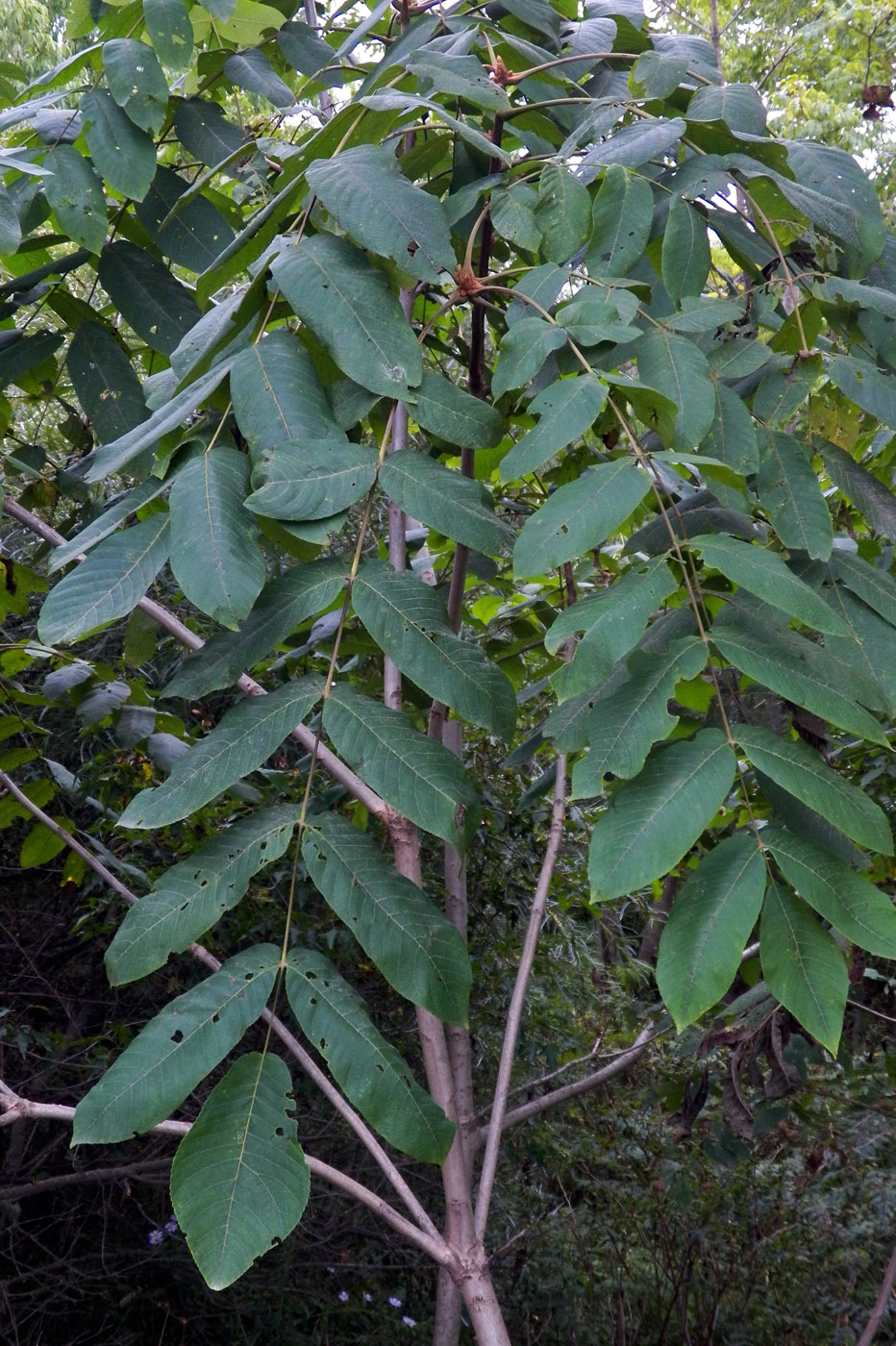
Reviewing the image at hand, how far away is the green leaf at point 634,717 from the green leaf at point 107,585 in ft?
1.62

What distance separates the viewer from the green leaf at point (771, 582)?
99 cm

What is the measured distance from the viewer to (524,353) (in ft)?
3.92

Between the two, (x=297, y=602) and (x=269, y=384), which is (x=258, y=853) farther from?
(x=269, y=384)

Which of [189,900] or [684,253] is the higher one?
[684,253]

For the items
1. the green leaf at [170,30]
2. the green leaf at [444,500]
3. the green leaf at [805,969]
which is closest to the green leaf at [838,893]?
the green leaf at [805,969]

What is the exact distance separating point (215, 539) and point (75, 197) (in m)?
0.83

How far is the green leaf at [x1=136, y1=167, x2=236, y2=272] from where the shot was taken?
1.75m

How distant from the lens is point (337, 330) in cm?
115

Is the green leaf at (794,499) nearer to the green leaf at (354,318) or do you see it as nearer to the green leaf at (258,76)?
the green leaf at (354,318)

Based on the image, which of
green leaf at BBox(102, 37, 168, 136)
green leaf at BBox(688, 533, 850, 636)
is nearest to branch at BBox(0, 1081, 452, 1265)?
green leaf at BBox(688, 533, 850, 636)

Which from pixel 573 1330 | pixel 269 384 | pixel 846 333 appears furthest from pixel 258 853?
pixel 573 1330

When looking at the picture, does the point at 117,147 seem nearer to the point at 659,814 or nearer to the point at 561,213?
the point at 561,213

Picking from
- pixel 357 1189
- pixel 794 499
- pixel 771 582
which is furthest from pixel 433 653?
pixel 357 1189

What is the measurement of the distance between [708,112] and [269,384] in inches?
27.4
